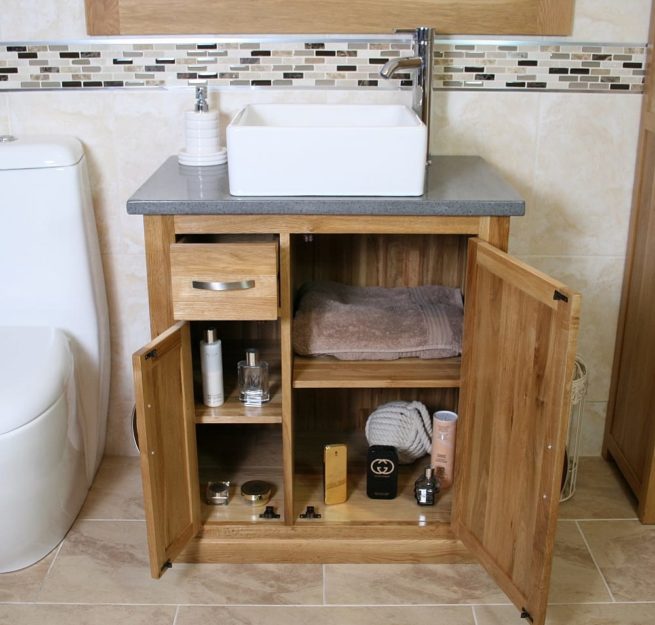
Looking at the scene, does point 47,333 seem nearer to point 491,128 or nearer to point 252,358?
point 252,358

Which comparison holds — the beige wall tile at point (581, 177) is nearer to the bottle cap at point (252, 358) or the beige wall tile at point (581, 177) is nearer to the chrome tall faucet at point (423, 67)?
the chrome tall faucet at point (423, 67)

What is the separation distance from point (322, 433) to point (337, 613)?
1.94 feet

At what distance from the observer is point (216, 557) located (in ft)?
6.38

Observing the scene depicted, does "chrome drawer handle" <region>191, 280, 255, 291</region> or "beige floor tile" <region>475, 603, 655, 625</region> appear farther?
"beige floor tile" <region>475, 603, 655, 625</region>

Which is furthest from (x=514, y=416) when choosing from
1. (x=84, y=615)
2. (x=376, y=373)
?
(x=84, y=615)

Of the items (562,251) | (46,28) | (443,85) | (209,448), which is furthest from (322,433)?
(46,28)

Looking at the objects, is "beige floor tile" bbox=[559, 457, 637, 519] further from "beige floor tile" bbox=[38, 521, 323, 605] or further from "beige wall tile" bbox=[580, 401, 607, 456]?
"beige floor tile" bbox=[38, 521, 323, 605]

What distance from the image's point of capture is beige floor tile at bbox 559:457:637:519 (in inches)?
83.7

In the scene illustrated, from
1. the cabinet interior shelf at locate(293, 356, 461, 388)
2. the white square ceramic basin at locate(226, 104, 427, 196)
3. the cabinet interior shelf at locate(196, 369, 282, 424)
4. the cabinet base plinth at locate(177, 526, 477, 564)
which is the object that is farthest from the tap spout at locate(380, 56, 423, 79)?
the cabinet base plinth at locate(177, 526, 477, 564)

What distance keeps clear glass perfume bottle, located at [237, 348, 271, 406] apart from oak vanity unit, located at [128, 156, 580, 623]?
0.03m

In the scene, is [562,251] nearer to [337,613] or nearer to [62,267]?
[337,613]

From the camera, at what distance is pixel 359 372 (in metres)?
1.87

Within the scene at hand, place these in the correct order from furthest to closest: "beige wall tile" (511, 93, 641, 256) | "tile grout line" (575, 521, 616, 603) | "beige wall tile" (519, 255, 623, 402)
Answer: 1. "beige wall tile" (519, 255, 623, 402)
2. "beige wall tile" (511, 93, 641, 256)
3. "tile grout line" (575, 521, 616, 603)

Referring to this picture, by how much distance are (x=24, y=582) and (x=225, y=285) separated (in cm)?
80
